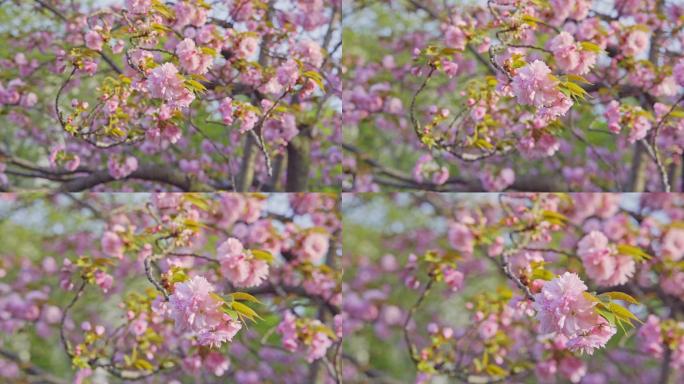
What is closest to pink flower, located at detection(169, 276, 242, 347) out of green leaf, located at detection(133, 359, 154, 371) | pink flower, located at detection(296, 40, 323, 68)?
green leaf, located at detection(133, 359, 154, 371)

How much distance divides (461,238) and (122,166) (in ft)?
3.59

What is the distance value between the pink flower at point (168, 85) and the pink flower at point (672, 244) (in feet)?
5.27

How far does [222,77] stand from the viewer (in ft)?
9.13

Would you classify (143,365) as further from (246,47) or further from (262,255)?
(246,47)

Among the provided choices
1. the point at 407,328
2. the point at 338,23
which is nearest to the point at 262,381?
the point at 407,328

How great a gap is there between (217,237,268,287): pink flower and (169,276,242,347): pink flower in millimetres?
536

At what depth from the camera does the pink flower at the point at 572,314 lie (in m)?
2.04

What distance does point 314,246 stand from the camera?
→ 9.73 ft

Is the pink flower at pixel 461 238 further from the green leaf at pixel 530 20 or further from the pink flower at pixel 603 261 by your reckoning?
the green leaf at pixel 530 20

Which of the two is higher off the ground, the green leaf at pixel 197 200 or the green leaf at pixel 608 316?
the green leaf at pixel 608 316

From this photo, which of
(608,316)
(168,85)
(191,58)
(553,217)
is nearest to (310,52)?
(191,58)

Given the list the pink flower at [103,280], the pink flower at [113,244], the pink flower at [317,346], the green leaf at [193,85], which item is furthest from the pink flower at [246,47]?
the pink flower at [317,346]

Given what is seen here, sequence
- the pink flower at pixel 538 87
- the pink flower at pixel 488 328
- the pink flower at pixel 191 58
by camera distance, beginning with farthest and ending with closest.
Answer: the pink flower at pixel 488 328
the pink flower at pixel 191 58
the pink flower at pixel 538 87

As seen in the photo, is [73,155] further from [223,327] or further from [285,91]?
[223,327]
